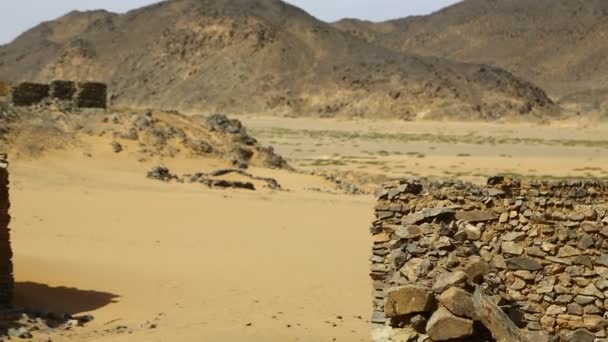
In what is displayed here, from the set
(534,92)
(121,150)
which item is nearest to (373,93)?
(534,92)

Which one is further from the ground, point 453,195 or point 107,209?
point 453,195

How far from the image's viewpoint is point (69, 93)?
32.5 metres

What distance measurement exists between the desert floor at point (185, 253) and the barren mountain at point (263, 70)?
57619mm

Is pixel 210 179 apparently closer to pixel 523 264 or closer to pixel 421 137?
pixel 523 264

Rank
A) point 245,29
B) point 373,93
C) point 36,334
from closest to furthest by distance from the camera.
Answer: point 36,334 → point 373,93 → point 245,29

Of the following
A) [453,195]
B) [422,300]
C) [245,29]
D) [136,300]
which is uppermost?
[245,29]

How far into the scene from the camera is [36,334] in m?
9.88

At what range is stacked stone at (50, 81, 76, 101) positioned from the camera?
3219 cm

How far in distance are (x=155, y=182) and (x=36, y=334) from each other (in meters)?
16.1

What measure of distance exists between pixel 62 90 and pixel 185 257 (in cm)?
1809

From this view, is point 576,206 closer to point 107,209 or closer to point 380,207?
point 380,207

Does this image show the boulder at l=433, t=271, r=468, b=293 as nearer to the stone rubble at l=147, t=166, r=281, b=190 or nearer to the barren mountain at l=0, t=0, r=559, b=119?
the stone rubble at l=147, t=166, r=281, b=190

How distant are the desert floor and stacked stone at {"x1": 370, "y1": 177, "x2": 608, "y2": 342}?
123 inches

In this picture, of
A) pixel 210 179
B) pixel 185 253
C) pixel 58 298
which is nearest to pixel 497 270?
pixel 58 298
